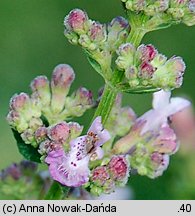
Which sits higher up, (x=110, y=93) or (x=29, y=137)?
(x=110, y=93)

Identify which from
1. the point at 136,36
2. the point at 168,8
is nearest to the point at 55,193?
the point at 136,36

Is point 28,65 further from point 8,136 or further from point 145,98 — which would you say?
point 8,136

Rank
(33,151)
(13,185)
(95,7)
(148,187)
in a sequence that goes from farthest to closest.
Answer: (95,7)
(148,187)
(13,185)
(33,151)

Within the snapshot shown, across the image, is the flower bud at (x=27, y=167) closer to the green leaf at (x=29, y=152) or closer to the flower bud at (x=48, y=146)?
the green leaf at (x=29, y=152)

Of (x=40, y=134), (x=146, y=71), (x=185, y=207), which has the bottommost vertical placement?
(x=185, y=207)

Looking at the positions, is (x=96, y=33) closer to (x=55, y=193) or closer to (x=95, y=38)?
(x=95, y=38)

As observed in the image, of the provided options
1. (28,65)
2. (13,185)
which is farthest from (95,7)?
(13,185)

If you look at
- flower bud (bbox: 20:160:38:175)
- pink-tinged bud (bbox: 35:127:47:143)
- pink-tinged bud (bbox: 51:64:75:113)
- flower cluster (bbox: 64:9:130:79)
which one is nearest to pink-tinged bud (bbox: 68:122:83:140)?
pink-tinged bud (bbox: 35:127:47:143)
